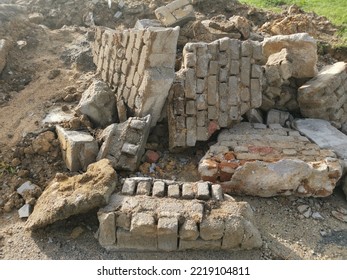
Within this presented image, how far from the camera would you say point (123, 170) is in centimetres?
562

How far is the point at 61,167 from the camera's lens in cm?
568

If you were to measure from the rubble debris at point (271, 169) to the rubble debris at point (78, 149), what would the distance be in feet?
5.23

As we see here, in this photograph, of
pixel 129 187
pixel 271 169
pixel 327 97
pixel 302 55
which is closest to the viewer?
pixel 129 187

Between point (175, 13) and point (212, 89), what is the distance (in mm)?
3186

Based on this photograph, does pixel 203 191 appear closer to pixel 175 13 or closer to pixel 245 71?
pixel 245 71

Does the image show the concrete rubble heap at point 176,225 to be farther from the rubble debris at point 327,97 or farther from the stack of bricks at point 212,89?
the rubble debris at point 327,97

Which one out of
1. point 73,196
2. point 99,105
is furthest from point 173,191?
point 99,105

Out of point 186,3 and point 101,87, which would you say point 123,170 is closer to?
point 101,87

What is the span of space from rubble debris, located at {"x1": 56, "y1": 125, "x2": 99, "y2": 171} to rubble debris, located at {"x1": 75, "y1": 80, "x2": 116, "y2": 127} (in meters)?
0.62

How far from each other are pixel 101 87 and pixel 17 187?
2.09 meters

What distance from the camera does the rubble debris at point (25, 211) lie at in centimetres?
495

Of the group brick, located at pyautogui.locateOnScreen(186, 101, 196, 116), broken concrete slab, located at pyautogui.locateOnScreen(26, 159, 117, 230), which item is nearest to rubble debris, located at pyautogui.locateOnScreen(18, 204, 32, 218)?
broken concrete slab, located at pyautogui.locateOnScreen(26, 159, 117, 230)

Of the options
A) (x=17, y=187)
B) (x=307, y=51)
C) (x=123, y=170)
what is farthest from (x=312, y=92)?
(x=17, y=187)

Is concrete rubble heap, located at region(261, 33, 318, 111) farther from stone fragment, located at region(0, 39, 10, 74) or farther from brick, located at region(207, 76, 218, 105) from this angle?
stone fragment, located at region(0, 39, 10, 74)
